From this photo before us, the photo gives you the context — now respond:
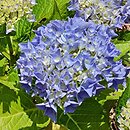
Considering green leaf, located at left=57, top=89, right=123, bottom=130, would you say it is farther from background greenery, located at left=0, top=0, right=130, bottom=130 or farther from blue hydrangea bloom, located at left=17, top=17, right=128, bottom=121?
blue hydrangea bloom, located at left=17, top=17, right=128, bottom=121

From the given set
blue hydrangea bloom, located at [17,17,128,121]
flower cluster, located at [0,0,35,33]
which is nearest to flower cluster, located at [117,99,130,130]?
blue hydrangea bloom, located at [17,17,128,121]

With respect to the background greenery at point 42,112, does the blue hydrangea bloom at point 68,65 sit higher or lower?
higher

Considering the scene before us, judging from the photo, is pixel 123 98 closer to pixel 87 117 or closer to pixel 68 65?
pixel 87 117

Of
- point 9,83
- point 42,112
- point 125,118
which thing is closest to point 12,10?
point 9,83

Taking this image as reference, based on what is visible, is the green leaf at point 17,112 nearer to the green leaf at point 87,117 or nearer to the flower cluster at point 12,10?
the green leaf at point 87,117

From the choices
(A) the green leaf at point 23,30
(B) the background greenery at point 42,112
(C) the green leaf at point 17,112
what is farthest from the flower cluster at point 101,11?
(C) the green leaf at point 17,112

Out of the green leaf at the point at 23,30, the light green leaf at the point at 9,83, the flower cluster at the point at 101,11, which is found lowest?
the light green leaf at the point at 9,83

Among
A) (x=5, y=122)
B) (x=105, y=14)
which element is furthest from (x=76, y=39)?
(x=5, y=122)
